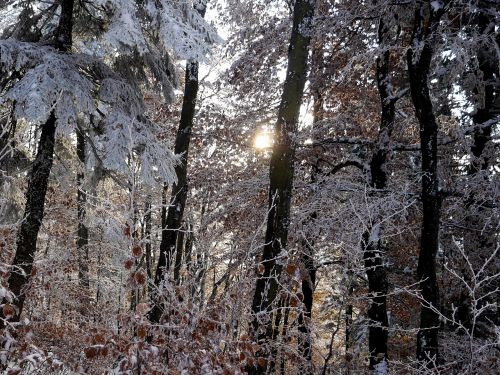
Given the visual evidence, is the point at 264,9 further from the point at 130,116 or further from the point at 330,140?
the point at 130,116

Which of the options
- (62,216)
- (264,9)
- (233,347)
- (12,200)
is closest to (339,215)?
(233,347)

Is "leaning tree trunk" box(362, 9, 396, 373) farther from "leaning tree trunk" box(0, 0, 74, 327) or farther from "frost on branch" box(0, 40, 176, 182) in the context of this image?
"leaning tree trunk" box(0, 0, 74, 327)

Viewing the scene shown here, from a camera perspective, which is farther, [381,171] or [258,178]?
[258,178]

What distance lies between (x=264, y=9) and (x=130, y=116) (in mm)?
5324

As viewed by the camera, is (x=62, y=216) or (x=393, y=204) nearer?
(x=393, y=204)

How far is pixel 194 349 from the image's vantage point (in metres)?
4.51

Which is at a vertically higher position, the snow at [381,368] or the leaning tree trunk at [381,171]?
the leaning tree trunk at [381,171]

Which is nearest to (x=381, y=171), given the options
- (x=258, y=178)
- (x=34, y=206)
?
(x=258, y=178)

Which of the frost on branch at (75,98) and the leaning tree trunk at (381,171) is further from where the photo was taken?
the leaning tree trunk at (381,171)

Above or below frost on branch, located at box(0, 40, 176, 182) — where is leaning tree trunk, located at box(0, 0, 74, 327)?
below

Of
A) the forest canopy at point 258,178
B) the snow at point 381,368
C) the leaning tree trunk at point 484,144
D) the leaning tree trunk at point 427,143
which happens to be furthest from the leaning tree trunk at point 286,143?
the snow at point 381,368

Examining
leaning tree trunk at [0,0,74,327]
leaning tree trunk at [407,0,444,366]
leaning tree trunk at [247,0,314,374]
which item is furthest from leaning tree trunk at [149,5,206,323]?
leaning tree trunk at [407,0,444,366]

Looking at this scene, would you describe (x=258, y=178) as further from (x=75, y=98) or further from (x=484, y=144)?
(x=484, y=144)

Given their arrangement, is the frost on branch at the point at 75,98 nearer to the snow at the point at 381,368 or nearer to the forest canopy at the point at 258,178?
the forest canopy at the point at 258,178
